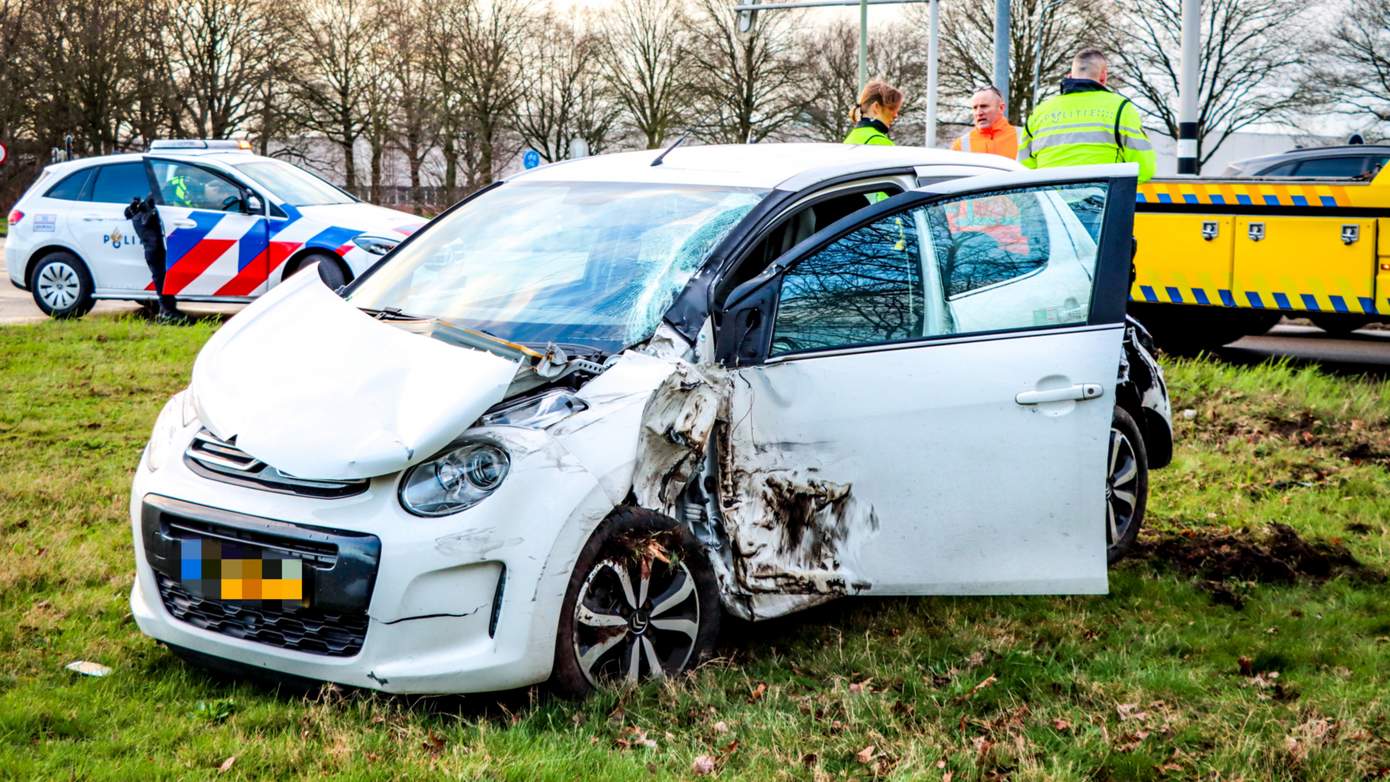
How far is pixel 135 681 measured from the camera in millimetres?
3820

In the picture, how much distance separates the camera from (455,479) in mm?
3512

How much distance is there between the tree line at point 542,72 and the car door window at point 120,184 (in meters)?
24.3

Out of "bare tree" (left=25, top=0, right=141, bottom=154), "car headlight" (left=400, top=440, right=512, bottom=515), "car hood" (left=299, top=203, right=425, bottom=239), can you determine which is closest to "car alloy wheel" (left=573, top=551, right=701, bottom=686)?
"car headlight" (left=400, top=440, right=512, bottom=515)

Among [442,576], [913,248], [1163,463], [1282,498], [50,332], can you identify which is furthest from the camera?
[50,332]

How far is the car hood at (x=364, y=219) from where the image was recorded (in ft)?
38.5

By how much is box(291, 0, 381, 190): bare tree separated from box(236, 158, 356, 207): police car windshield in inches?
1181

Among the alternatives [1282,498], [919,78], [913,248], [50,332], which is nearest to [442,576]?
[913,248]

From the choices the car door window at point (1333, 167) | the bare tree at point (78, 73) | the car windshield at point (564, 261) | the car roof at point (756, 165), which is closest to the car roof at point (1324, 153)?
the car door window at point (1333, 167)

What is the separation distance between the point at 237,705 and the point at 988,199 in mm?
2796

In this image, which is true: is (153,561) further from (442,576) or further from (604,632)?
(604,632)

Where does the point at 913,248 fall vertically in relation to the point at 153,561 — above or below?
above

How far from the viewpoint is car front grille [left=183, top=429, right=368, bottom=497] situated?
3.50m

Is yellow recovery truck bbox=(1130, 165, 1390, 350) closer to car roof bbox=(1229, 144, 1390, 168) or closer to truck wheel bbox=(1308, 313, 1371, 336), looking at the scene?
truck wheel bbox=(1308, 313, 1371, 336)

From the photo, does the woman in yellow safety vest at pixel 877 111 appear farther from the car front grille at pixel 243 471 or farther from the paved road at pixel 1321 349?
the car front grille at pixel 243 471
